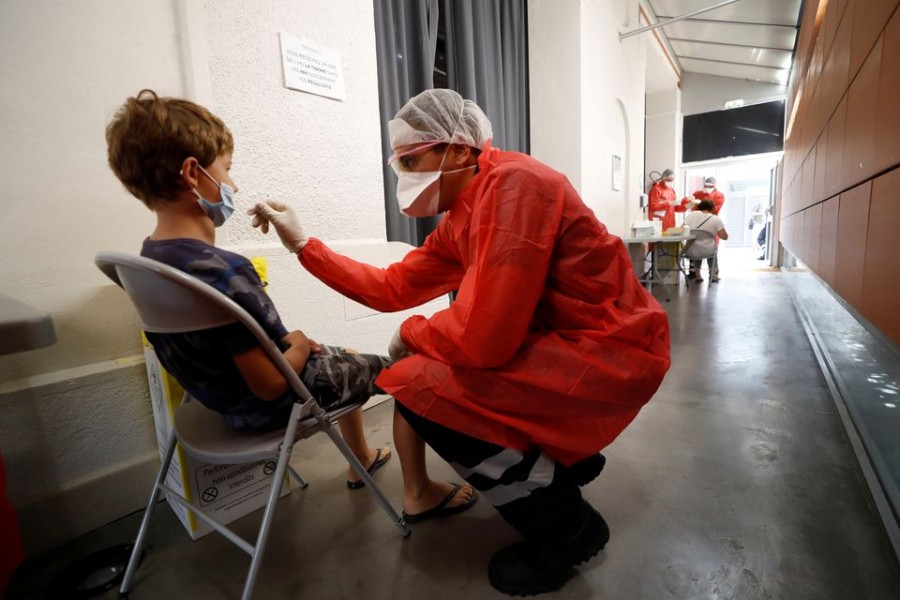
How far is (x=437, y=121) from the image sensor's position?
111cm

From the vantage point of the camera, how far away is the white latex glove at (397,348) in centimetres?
114

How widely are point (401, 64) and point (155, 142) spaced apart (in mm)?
1819

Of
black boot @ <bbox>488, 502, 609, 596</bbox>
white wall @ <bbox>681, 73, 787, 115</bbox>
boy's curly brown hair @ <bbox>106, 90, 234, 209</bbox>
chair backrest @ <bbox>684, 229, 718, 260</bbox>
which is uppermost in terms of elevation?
white wall @ <bbox>681, 73, 787, 115</bbox>

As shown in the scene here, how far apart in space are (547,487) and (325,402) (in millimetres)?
572

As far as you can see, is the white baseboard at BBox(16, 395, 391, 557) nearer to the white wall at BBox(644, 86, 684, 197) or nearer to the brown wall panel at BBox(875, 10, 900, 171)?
the brown wall panel at BBox(875, 10, 900, 171)

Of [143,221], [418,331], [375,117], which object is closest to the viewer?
[418,331]

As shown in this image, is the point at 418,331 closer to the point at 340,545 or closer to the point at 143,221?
the point at 340,545

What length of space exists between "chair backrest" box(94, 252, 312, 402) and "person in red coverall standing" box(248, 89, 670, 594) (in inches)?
15.1

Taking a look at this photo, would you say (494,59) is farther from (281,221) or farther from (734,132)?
(734,132)

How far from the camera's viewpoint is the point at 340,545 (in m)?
1.18

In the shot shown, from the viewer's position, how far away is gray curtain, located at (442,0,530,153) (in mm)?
2791

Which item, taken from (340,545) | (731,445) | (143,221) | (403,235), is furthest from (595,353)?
(403,235)

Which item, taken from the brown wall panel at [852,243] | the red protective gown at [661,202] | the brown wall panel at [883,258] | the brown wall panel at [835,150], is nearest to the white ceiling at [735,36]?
the red protective gown at [661,202]

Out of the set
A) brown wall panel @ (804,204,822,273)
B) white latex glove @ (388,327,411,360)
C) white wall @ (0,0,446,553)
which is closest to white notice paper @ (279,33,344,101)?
white wall @ (0,0,446,553)
